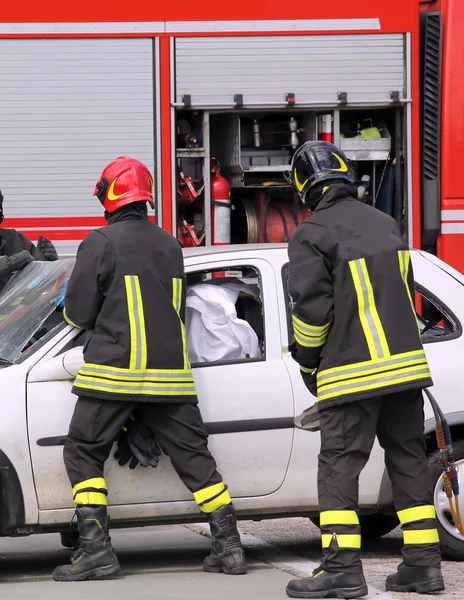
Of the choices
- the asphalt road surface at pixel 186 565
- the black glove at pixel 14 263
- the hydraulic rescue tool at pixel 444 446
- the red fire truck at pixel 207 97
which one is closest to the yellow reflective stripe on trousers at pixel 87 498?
the asphalt road surface at pixel 186 565

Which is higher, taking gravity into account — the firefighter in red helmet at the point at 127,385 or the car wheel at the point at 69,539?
the firefighter in red helmet at the point at 127,385

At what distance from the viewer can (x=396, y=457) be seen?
494cm

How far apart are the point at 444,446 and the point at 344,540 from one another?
26.0 inches

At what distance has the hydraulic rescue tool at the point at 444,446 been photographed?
5.10 metres

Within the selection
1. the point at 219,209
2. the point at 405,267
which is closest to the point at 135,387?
the point at 405,267

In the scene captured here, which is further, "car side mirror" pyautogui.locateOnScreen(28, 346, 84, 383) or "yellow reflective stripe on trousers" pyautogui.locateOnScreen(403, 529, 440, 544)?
"car side mirror" pyautogui.locateOnScreen(28, 346, 84, 383)

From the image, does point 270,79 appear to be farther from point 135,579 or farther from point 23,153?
point 135,579

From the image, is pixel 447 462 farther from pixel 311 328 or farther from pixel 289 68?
pixel 289 68

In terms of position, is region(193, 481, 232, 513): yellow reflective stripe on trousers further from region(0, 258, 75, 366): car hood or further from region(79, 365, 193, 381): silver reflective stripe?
region(0, 258, 75, 366): car hood

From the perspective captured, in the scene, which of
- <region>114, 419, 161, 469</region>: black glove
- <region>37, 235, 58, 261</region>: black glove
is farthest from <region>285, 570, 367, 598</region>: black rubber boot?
<region>37, 235, 58, 261</region>: black glove

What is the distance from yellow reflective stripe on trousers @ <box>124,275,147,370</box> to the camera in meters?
5.20

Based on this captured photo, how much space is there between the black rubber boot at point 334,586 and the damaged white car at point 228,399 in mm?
698

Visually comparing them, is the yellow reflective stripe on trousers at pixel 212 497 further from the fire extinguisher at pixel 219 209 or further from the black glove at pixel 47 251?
the fire extinguisher at pixel 219 209

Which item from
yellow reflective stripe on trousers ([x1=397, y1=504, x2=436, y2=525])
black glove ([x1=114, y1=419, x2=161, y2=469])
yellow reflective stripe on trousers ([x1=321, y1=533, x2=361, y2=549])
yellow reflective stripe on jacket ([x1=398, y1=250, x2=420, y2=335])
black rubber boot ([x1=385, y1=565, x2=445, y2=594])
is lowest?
black rubber boot ([x1=385, y1=565, x2=445, y2=594])
